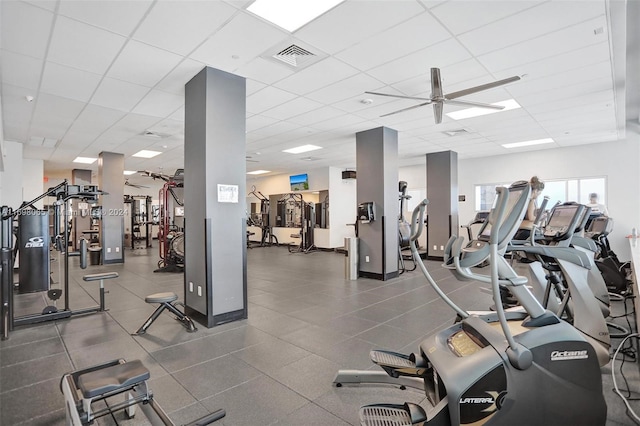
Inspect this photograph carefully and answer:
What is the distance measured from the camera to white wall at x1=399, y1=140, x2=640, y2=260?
26.8ft

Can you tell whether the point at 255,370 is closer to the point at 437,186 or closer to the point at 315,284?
the point at 315,284

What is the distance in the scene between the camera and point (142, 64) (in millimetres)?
3855

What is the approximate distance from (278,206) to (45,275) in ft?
30.2

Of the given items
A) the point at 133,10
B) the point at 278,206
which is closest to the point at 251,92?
the point at 133,10

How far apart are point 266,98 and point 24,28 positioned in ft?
9.02

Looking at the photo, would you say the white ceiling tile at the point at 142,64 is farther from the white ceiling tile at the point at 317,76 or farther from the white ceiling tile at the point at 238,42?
the white ceiling tile at the point at 317,76

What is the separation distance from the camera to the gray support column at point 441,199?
927cm

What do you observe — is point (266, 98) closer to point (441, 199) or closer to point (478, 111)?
point (478, 111)

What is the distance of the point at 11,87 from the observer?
4430mm

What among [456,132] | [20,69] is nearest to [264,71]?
[20,69]

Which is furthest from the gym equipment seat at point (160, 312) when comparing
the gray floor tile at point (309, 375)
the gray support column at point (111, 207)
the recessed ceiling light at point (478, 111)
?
the gray support column at point (111, 207)

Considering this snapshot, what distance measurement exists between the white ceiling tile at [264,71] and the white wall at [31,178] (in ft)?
29.3

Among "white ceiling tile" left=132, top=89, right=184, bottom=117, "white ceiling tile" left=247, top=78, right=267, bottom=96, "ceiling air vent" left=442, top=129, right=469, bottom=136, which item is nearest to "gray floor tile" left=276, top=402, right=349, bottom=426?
"white ceiling tile" left=247, top=78, right=267, bottom=96

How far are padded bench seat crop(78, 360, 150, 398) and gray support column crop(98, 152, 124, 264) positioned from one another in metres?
7.93
